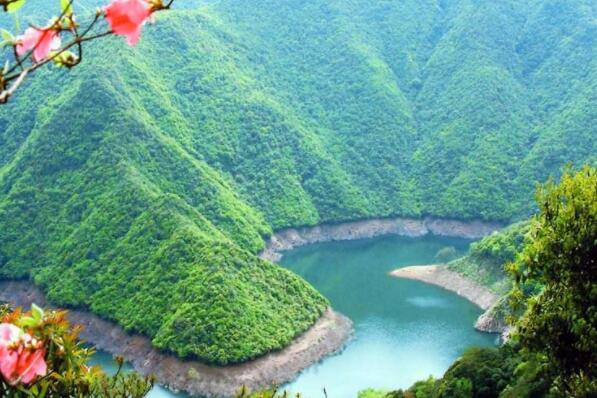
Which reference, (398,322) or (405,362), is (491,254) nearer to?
(398,322)

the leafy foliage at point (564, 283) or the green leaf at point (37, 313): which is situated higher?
the green leaf at point (37, 313)

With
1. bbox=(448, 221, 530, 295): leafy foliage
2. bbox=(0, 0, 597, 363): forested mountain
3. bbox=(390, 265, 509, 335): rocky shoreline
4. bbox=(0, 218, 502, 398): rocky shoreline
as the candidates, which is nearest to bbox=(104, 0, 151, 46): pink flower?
bbox=(0, 218, 502, 398): rocky shoreline

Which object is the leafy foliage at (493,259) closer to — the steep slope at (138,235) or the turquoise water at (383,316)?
the turquoise water at (383,316)

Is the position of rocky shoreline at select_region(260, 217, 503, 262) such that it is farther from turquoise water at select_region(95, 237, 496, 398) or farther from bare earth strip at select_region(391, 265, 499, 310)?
bare earth strip at select_region(391, 265, 499, 310)

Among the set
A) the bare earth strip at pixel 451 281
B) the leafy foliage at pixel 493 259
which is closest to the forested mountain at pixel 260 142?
the bare earth strip at pixel 451 281

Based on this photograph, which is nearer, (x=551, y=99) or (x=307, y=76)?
(x=551, y=99)

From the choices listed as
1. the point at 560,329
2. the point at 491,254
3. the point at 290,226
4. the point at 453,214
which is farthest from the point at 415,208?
the point at 560,329
